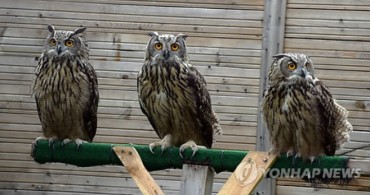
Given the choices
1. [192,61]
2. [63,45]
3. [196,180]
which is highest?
[63,45]

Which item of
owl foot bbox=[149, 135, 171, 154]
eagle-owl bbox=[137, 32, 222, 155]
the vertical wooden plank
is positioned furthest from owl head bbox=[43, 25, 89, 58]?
the vertical wooden plank

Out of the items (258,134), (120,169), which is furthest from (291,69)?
(120,169)

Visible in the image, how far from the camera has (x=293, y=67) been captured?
508 centimetres

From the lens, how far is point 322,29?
6.79 metres

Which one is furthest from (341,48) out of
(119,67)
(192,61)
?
(119,67)

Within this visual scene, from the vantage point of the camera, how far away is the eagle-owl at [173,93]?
5352 mm

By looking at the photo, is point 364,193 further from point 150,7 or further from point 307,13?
point 150,7

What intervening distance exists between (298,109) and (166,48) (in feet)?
2.66

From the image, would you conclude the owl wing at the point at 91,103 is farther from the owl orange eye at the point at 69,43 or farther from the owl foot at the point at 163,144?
the owl foot at the point at 163,144

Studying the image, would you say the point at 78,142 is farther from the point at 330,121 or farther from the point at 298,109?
the point at 330,121

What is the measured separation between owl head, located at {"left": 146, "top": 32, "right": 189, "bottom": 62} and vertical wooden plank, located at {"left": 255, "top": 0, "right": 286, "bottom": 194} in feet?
4.84

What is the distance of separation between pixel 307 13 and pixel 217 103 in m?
0.89

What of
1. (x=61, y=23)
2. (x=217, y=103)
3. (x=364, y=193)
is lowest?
(x=364, y=193)

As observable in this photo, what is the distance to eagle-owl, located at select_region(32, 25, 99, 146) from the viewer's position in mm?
5602
